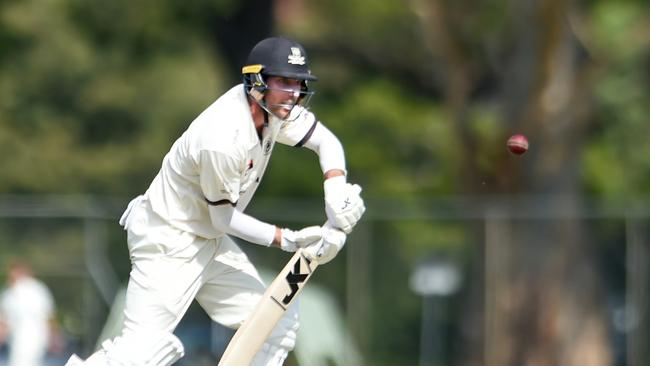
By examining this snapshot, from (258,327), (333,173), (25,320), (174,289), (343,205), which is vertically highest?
(25,320)

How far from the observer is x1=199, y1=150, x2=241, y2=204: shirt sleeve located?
5.94m

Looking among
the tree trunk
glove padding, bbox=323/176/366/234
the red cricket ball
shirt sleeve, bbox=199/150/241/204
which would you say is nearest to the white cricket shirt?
shirt sleeve, bbox=199/150/241/204

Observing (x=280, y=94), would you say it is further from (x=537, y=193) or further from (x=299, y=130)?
(x=537, y=193)

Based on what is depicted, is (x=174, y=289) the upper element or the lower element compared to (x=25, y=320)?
lower

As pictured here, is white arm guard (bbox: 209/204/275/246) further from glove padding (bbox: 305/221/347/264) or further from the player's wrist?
the player's wrist

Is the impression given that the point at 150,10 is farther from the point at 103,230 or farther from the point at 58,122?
the point at 103,230

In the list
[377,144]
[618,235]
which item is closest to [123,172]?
[377,144]

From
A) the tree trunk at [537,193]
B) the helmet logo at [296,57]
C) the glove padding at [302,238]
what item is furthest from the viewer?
the tree trunk at [537,193]

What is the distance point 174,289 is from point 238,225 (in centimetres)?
38

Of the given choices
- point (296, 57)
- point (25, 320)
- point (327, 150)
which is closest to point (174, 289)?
point (327, 150)

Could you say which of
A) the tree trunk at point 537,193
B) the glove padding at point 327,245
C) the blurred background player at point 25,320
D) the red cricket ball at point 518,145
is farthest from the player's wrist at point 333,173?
the tree trunk at point 537,193

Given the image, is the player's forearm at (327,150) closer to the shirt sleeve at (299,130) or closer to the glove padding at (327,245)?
the shirt sleeve at (299,130)

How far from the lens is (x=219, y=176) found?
5949mm

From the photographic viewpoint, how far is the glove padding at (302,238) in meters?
6.17
